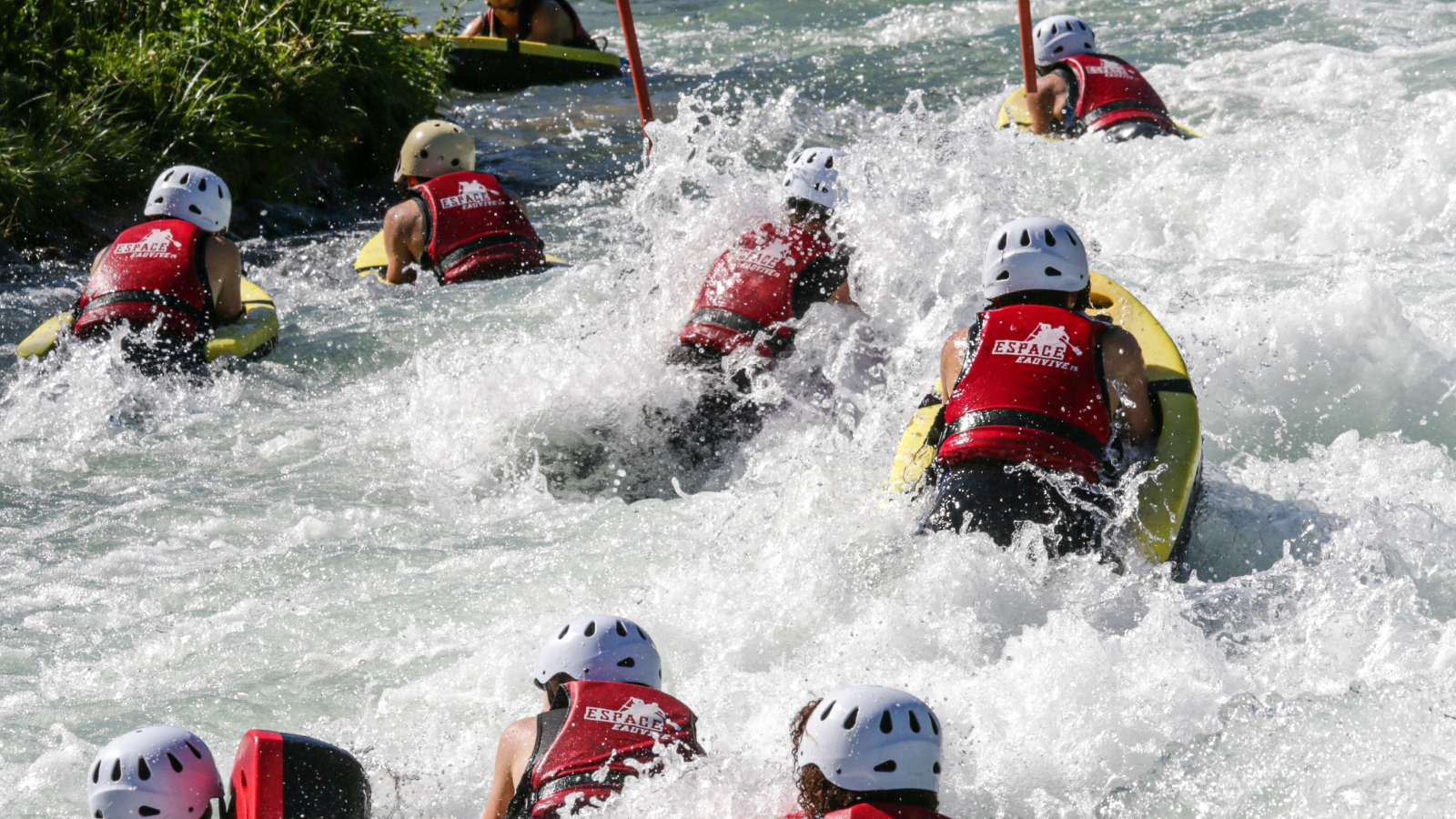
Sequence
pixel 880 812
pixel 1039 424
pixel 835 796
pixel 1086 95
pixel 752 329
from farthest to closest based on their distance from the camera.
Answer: pixel 1086 95
pixel 752 329
pixel 1039 424
pixel 835 796
pixel 880 812

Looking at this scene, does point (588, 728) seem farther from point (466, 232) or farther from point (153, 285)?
point (466, 232)

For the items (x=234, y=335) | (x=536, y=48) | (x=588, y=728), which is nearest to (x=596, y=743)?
(x=588, y=728)

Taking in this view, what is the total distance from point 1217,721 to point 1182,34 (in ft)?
38.3

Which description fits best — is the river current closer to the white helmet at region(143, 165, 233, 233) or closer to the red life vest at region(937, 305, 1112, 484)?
the red life vest at region(937, 305, 1112, 484)

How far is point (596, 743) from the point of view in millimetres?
3412

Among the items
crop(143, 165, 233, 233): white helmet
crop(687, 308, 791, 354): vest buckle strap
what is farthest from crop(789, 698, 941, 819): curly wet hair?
crop(143, 165, 233, 233): white helmet

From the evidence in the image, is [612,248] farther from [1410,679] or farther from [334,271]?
[1410,679]

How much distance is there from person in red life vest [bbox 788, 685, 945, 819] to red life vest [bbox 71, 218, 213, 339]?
5.01 metres

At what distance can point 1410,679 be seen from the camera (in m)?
3.96

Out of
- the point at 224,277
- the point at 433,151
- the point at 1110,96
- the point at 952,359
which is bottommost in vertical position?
the point at 1110,96

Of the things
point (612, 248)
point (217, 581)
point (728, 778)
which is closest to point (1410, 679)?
point (728, 778)

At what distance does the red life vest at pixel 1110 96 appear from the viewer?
31.6 feet

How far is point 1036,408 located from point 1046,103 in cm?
616

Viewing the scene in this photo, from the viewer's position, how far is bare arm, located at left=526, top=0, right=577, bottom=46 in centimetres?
1373
